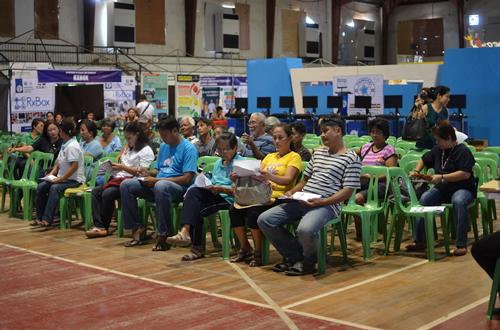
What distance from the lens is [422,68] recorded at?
15594 mm

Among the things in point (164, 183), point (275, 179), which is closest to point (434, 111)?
point (275, 179)

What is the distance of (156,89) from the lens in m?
18.8

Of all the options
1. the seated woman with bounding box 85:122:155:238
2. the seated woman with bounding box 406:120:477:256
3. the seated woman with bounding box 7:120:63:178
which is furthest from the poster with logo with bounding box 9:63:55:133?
the seated woman with bounding box 406:120:477:256

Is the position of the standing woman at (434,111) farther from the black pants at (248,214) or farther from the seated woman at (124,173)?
the seated woman at (124,173)

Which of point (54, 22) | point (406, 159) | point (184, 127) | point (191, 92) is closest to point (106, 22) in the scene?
point (54, 22)

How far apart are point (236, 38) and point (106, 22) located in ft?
18.9

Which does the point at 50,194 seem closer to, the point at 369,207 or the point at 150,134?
the point at 150,134

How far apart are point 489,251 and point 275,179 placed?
71.8 inches

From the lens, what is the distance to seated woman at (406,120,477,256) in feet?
16.4

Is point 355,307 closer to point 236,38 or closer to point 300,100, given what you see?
point 300,100

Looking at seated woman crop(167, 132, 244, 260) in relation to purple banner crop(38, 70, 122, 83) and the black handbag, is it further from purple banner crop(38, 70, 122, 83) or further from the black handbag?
purple banner crop(38, 70, 122, 83)

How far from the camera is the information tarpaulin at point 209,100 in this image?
20005 mm

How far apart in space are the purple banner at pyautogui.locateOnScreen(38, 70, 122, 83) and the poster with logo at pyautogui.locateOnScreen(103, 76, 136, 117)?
3.07 ft

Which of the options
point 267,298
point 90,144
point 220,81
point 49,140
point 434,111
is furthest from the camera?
point 220,81
